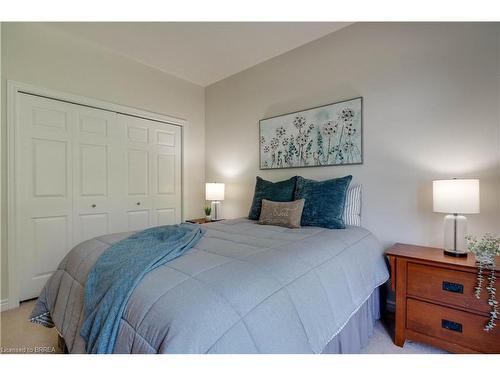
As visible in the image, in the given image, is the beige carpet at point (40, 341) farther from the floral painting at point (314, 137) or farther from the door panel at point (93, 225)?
the floral painting at point (314, 137)

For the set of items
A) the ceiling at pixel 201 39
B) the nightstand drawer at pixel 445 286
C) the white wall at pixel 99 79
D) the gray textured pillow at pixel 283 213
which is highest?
the ceiling at pixel 201 39

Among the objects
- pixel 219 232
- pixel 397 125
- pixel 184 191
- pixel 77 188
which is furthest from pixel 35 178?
pixel 397 125

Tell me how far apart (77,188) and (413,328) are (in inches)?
132

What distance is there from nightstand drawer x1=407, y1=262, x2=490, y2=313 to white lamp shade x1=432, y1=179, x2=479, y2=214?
0.40 m

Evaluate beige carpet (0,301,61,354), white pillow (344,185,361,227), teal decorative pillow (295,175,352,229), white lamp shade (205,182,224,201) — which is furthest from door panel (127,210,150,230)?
white pillow (344,185,361,227)

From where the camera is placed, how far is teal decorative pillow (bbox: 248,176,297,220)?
7.91ft

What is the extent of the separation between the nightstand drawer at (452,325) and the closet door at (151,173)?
9.82 feet

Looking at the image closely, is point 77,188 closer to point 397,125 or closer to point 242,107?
point 242,107

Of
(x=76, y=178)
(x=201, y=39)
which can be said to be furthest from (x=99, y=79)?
(x=201, y=39)

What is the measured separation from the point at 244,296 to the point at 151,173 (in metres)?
2.82

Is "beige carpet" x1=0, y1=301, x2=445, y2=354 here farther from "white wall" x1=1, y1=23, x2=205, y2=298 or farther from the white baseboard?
"white wall" x1=1, y1=23, x2=205, y2=298

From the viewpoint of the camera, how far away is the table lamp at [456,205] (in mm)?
1540

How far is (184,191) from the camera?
3652mm

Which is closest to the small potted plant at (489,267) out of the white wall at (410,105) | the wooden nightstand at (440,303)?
the wooden nightstand at (440,303)
